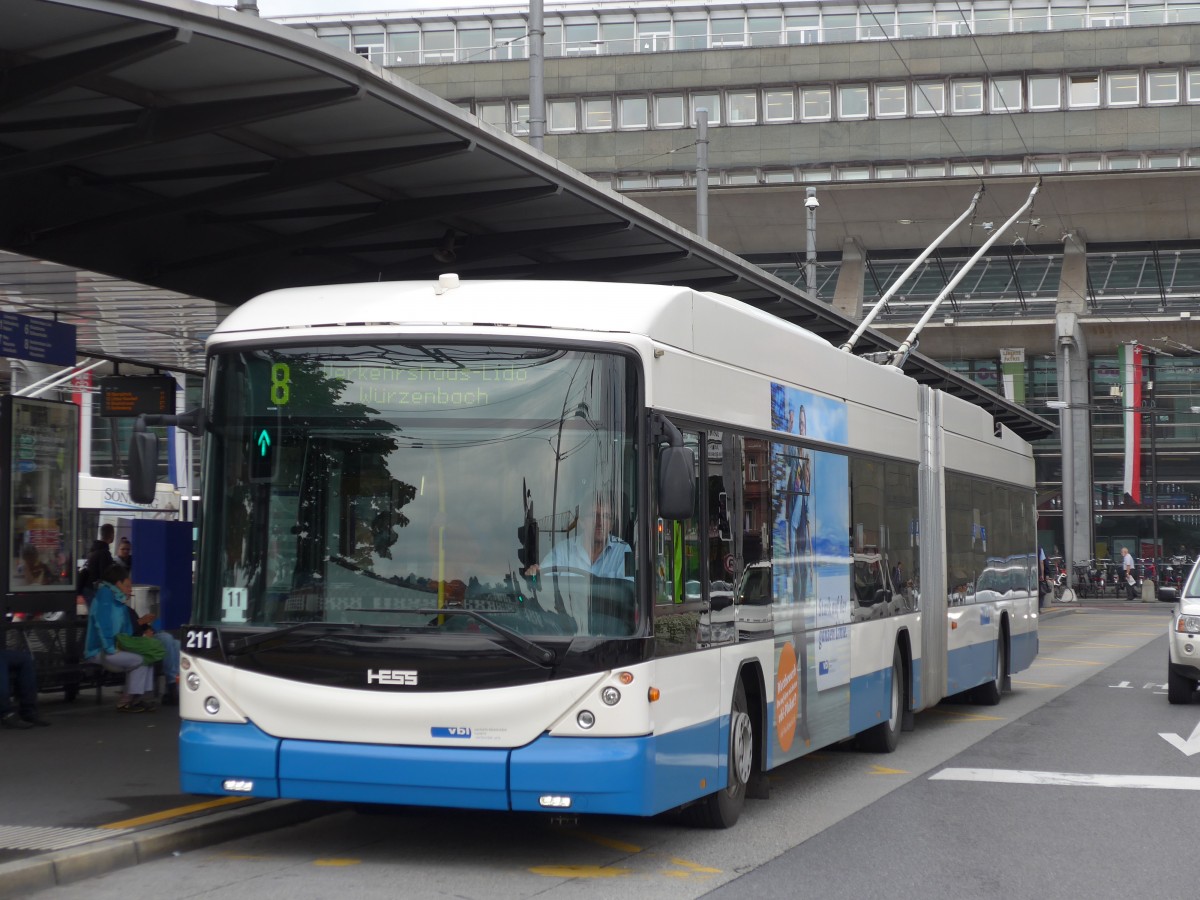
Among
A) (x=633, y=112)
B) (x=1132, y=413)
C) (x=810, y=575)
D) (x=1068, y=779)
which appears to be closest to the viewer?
(x=810, y=575)

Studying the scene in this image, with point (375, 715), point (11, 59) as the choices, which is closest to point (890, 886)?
point (375, 715)

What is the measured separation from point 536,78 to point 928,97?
31.8 m

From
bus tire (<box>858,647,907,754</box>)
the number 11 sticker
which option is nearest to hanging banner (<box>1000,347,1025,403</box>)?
bus tire (<box>858,647,907,754</box>)

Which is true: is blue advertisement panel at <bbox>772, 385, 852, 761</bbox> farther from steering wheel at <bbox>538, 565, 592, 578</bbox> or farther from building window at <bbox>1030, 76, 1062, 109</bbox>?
building window at <bbox>1030, 76, 1062, 109</bbox>

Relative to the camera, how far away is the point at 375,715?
310 inches

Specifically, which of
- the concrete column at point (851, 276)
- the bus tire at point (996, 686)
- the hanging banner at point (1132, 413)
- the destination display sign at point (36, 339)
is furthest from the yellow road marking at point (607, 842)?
the hanging banner at point (1132, 413)

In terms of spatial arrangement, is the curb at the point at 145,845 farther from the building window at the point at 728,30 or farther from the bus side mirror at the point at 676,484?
the building window at the point at 728,30

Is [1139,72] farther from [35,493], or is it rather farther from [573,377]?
[573,377]

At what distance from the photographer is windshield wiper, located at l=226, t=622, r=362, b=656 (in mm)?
7988

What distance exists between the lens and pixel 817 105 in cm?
4888

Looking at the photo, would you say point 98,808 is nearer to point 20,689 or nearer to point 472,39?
point 20,689

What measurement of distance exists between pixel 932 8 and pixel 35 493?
41344 millimetres

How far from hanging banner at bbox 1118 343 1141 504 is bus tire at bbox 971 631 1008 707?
33.2 meters

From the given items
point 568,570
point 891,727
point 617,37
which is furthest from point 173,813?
point 617,37
